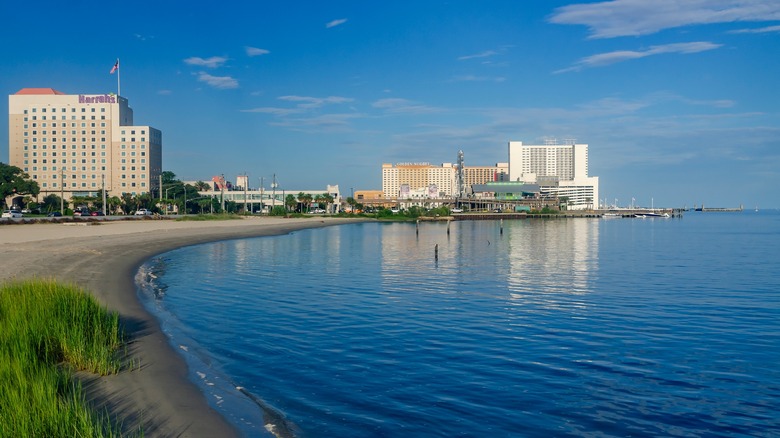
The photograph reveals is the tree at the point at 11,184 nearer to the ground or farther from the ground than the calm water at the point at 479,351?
farther from the ground

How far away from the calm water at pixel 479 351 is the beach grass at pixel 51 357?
2.56 meters

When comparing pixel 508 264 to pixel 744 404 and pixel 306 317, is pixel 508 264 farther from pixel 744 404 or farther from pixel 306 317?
pixel 744 404

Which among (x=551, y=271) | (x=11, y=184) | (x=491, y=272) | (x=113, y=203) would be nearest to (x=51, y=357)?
(x=491, y=272)

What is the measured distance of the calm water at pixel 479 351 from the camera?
506 inches

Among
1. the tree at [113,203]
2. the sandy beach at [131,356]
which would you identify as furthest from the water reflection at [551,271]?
the tree at [113,203]

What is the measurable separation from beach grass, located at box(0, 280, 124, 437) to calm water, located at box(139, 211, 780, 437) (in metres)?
2.56

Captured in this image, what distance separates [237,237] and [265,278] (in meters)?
48.8

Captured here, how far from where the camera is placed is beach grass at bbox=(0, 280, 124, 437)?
863 cm

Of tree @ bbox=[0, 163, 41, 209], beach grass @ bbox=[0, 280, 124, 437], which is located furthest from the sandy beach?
tree @ bbox=[0, 163, 41, 209]

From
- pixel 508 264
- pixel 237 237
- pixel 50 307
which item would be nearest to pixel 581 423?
pixel 50 307

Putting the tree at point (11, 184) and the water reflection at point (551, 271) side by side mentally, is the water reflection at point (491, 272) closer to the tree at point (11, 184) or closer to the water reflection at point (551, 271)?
the water reflection at point (551, 271)

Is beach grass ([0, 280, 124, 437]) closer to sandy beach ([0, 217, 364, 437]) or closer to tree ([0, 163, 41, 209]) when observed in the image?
sandy beach ([0, 217, 364, 437])

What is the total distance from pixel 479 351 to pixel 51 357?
1175 cm

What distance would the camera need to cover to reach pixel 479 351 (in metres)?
18.9
